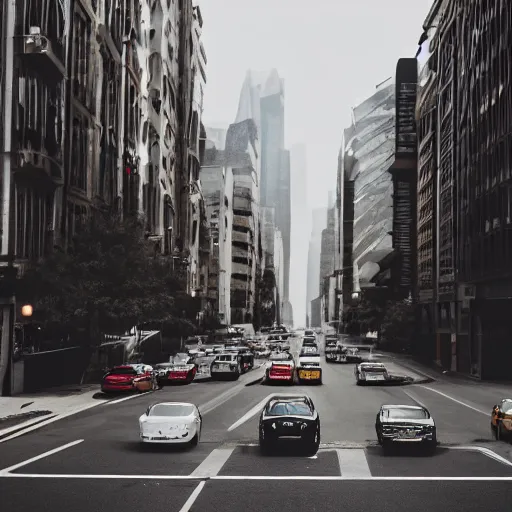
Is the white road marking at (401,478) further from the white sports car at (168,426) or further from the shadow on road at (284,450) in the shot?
the white sports car at (168,426)

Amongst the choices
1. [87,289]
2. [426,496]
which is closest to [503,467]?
[426,496]

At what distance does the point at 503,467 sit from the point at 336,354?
8162 cm

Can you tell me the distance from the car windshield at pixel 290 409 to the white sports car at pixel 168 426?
279 cm

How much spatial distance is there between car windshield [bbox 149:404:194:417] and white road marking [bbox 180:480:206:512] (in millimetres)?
7169

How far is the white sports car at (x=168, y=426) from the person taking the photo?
1163 inches

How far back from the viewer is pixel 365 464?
87.0ft

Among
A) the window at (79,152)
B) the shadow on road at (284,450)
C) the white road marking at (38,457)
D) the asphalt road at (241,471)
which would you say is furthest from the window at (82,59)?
the shadow on road at (284,450)

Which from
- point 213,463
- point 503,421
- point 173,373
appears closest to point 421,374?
point 173,373

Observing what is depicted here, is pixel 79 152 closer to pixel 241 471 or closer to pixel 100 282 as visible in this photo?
pixel 100 282

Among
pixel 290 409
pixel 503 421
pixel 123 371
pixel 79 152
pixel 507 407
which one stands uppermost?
pixel 79 152

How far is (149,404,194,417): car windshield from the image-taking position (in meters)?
30.1

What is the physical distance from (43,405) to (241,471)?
21.8m

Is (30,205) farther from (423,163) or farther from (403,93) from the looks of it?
(403,93)

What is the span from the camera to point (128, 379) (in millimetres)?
52719
